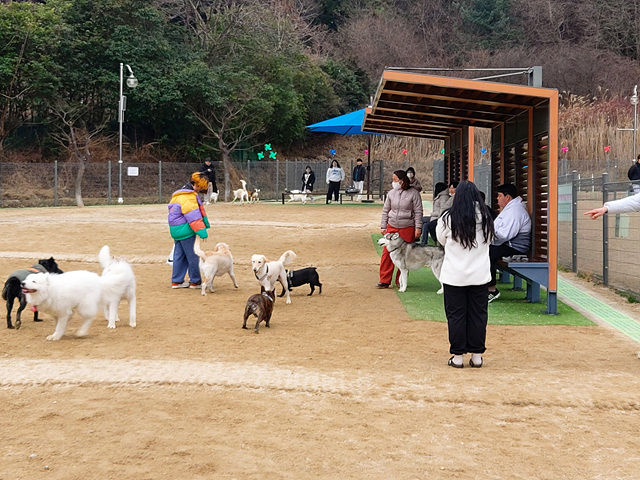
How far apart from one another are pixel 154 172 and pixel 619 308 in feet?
107

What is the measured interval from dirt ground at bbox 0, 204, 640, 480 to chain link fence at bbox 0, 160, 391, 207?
2823 centimetres

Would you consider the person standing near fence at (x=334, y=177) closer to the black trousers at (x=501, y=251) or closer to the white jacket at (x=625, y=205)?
the black trousers at (x=501, y=251)

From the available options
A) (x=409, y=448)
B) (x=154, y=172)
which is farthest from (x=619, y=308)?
(x=154, y=172)

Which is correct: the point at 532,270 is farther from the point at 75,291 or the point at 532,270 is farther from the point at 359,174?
the point at 359,174

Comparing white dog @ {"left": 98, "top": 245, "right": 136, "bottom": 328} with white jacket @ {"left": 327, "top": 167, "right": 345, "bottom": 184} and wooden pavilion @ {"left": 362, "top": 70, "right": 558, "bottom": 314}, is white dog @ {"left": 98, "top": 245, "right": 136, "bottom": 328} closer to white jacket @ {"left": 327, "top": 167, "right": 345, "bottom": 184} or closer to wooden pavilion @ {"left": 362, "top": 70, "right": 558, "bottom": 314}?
wooden pavilion @ {"left": 362, "top": 70, "right": 558, "bottom": 314}

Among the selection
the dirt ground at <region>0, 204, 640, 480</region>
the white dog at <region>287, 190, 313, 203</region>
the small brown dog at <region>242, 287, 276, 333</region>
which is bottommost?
the dirt ground at <region>0, 204, 640, 480</region>

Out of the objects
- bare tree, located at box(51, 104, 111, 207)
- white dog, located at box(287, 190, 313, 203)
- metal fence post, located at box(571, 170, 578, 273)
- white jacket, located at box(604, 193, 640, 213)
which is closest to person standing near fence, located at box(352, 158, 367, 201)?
white dog, located at box(287, 190, 313, 203)

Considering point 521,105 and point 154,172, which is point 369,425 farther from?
point 154,172

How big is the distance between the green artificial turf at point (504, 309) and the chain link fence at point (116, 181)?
25.7 meters

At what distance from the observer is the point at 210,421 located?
5633 millimetres

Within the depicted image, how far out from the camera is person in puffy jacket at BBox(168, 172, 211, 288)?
12242 mm

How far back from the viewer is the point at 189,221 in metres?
12.2

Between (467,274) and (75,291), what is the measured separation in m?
3.88

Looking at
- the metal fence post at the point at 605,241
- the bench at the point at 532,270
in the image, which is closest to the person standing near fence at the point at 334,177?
the metal fence post at the point at 605,241
